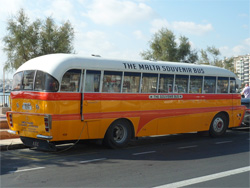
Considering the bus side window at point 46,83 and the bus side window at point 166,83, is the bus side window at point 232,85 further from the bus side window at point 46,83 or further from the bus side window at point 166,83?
the bus side window at point 46,83

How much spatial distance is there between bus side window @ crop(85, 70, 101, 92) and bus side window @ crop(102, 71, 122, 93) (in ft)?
0.75

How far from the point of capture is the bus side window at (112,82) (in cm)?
1084

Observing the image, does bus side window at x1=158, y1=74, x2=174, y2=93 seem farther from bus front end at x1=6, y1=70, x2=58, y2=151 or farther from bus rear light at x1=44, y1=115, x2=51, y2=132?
bus rear light at x1=44, y1=115, x2=51, y2=132

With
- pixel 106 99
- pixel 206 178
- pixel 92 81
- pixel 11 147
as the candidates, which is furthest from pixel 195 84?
pixel 11 147

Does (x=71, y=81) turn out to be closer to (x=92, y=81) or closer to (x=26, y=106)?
(x=92, y=81)

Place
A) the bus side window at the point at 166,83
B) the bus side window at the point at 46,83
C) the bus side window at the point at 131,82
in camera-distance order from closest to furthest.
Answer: the bus side window at the point at 46,83 < the bus side window at the point at 131,82 < the bus side window at the point at 166,83

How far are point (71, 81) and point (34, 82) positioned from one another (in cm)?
109

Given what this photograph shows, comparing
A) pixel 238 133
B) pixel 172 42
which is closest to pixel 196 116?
pixel 238 133

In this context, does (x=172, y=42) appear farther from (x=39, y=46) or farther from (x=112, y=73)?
(x=112, y=73)

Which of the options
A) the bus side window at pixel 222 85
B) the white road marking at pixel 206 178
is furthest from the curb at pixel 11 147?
the bus side window at pixel 222 85

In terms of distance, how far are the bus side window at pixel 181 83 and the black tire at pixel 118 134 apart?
8.36ft

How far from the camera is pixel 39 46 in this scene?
77.4ft

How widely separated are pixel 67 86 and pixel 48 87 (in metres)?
0.56

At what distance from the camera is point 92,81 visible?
415 inches
